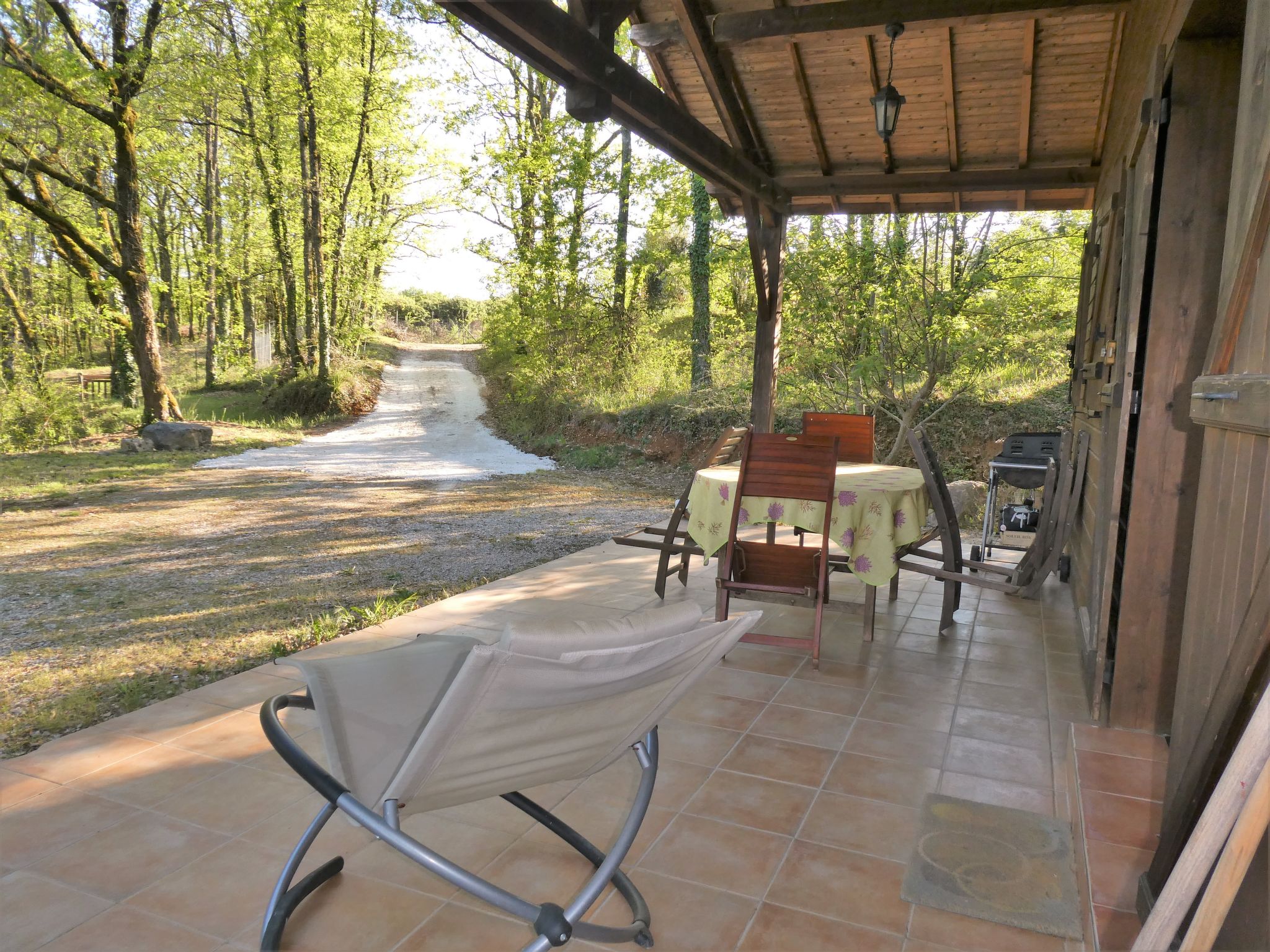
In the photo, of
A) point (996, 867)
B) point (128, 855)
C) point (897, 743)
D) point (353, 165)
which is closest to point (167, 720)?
point (128, 855)

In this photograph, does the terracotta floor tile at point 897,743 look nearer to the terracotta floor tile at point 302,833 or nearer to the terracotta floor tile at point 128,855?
the terracotta floor tile at point 302,833

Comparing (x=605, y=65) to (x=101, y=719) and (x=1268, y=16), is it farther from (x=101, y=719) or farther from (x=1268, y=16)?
(x=101, y=719)

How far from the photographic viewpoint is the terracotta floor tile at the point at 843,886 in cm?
183

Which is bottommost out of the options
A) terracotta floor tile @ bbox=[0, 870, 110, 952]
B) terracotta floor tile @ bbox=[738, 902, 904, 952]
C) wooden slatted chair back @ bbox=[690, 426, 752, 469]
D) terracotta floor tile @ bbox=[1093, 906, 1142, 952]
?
terracotta floor tile @ bbox=[738, 902, 904, 952]

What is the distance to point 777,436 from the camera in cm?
361

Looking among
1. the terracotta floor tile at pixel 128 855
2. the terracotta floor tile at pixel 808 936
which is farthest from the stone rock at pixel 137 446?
the terracotta floor tile at pixel 808 936

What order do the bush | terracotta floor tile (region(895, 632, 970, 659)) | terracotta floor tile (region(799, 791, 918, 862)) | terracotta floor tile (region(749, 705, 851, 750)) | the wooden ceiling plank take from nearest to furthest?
terracotta floor tile (region(799, 791, 918, 862)), terracotta floor tile (region(749, 705, 851, 750)), terracotta floor tile (region(895, 632, 970, 659)), the wooden ceiling plank, the bush

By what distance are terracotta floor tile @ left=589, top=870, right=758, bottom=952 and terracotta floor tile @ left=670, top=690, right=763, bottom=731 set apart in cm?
86

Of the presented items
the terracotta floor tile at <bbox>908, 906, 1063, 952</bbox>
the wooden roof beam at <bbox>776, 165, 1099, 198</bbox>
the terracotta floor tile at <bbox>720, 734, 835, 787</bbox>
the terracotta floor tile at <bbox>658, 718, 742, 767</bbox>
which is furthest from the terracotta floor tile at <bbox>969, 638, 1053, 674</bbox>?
the wooden roof beam at <bbox>776, 165, 1099, 198</bbox>

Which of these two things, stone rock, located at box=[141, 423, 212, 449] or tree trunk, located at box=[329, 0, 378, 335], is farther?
tree trunk, located at box=[329, 0, 378, 335]

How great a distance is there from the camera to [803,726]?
9.27ft

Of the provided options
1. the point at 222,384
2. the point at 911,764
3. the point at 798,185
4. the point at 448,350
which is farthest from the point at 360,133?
the point at 911,764

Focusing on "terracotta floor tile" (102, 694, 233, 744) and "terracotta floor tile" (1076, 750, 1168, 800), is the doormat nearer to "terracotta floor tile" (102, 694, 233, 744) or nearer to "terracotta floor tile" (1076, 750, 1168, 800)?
"terracotta floor tile" (1076, 750, 1168, 800)

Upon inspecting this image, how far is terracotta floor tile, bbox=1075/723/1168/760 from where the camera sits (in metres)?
2.47
